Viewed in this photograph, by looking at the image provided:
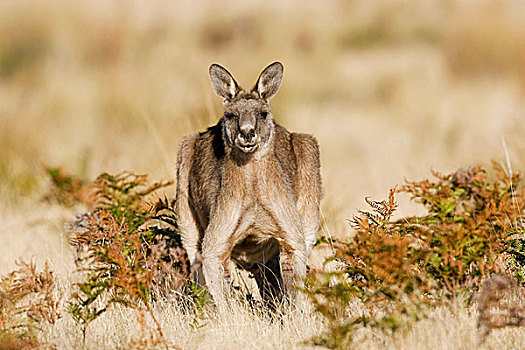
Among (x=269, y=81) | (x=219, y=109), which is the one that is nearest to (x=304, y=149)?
(x=269, y=81)

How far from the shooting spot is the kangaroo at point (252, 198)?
5414 millimetres

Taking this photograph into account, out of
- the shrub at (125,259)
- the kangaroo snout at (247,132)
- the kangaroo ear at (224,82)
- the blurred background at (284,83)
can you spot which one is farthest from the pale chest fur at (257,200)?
the blurred background at (284,83)

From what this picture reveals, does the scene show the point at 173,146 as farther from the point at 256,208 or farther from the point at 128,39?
the point at 128,39

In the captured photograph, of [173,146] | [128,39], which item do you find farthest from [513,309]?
[128,39]

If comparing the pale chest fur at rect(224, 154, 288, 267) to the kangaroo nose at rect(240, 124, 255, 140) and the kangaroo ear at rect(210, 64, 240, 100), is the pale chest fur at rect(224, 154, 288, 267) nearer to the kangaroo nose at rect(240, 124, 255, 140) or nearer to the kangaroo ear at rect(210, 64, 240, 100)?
the kangaroo nose at rect(240, 124, 255, 140)

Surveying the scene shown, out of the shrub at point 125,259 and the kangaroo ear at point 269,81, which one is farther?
the kangaroo ear at point 269,81

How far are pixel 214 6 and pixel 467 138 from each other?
14.3m

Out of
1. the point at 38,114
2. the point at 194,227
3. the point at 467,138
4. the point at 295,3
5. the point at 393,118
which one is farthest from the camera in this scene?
the point at 295,3

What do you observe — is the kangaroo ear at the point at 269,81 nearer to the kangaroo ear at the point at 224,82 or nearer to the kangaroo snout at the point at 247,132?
the kangaroo ear at the point at 224,82

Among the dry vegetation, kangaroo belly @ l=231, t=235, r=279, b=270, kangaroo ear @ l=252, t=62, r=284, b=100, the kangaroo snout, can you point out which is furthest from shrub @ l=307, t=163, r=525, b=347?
kangaroo ear @ l=252, t=62, r=284, b=100

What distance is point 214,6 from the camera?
85.6 ft

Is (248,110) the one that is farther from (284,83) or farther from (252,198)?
(284,83)

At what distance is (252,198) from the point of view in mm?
5465

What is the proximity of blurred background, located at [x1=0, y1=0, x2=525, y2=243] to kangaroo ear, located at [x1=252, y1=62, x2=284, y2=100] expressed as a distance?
2.38 meters
